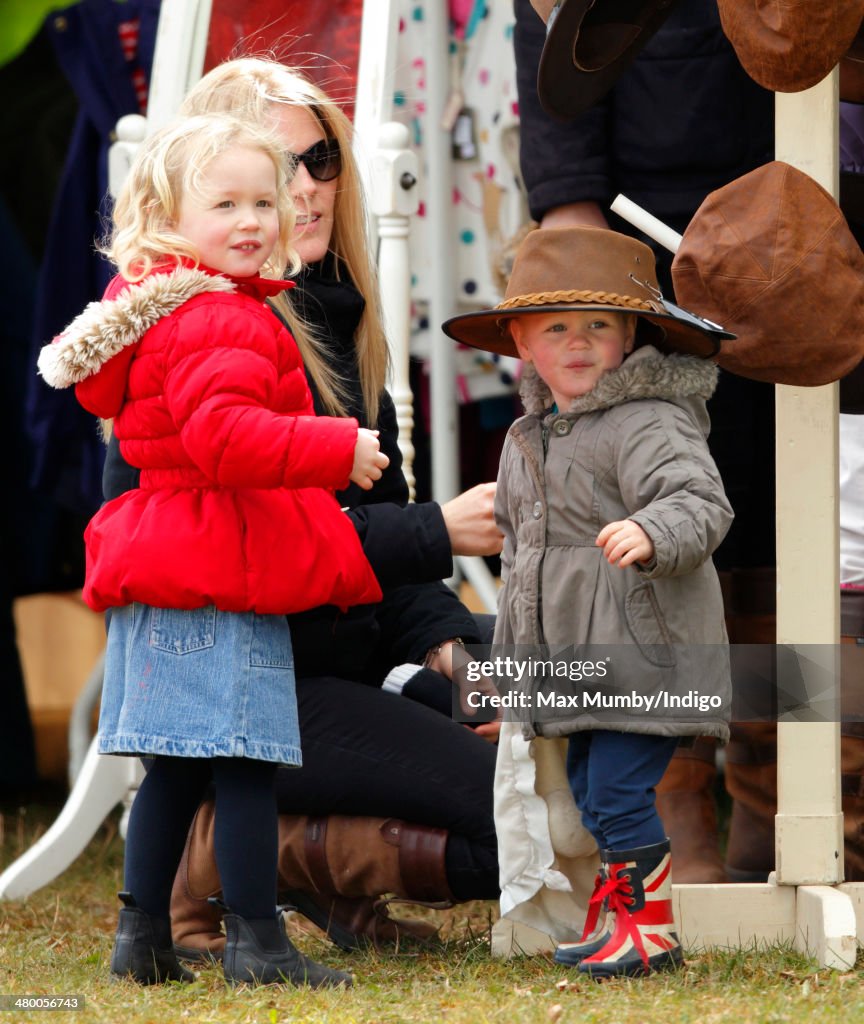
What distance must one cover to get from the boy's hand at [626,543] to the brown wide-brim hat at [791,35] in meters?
0.61

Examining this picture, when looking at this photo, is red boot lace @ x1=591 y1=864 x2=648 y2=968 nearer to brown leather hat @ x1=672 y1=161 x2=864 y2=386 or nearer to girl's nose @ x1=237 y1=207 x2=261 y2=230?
brown leather hat @ x1=672 y1=161 x2=864 y2=386

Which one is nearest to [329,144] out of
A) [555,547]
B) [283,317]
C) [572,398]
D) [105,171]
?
[283,317]

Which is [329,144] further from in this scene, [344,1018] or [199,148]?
[344,1018]

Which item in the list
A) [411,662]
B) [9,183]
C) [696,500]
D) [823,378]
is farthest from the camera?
[9,183]

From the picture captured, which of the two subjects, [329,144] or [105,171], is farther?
[105,171]

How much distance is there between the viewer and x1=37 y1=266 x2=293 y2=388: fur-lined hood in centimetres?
216

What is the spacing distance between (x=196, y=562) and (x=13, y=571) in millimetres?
2466

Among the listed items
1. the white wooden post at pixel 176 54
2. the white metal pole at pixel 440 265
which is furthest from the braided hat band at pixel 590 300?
the white metal pole at pixel 440 265

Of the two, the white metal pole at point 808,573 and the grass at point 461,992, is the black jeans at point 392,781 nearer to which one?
the grass at point 461,992

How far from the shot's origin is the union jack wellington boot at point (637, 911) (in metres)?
2.20

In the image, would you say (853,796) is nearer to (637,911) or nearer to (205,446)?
(637,911)

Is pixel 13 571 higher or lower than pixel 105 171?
lower

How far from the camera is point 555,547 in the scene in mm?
2281

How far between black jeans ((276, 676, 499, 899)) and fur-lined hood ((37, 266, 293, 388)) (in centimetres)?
69
